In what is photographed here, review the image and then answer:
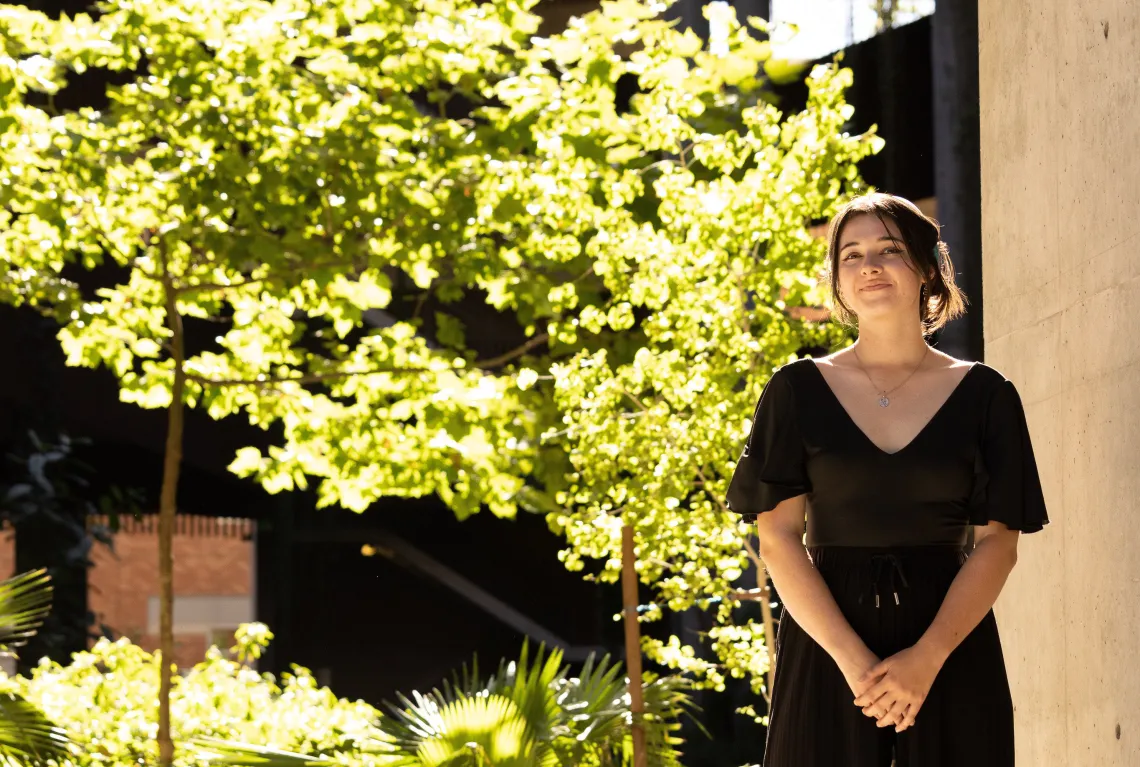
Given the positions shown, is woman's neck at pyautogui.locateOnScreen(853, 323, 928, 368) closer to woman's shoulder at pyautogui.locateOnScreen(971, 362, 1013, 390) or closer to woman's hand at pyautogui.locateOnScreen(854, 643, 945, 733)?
woman's shoulder at pyautogui.locateOnScreen(971, 362, 1013, 390)

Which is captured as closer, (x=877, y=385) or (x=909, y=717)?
(x=909, y=717)

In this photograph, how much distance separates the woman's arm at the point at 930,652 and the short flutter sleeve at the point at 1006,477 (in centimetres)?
6

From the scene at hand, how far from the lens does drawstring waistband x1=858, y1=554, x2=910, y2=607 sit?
2234mm

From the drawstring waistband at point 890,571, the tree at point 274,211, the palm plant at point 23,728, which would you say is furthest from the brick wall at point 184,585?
the drawstring waistband at point 890,571

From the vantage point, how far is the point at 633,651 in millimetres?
5836

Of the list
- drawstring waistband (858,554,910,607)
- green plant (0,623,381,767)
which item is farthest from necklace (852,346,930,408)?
green plant (0,623,381,767)

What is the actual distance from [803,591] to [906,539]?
0.17 m

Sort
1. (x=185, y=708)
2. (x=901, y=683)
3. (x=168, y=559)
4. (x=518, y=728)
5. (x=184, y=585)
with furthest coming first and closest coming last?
(x=184, y=585) < (x=185, y=708) < (x=168, y=559) < (x=518, y=728) < (x=901, y=683)

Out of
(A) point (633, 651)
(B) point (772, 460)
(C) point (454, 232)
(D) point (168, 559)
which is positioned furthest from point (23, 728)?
(B) point (772, 460)

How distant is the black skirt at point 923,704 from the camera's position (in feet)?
7.25

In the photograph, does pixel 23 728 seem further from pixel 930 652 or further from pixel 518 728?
pixel 930 652

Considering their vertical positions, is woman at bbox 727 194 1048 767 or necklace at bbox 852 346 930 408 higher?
necklace at bbox 852 346 930 408

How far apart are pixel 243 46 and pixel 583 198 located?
165cm

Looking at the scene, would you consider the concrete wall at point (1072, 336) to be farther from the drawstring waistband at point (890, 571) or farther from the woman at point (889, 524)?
the drawstring waistband at point (890, 571)
